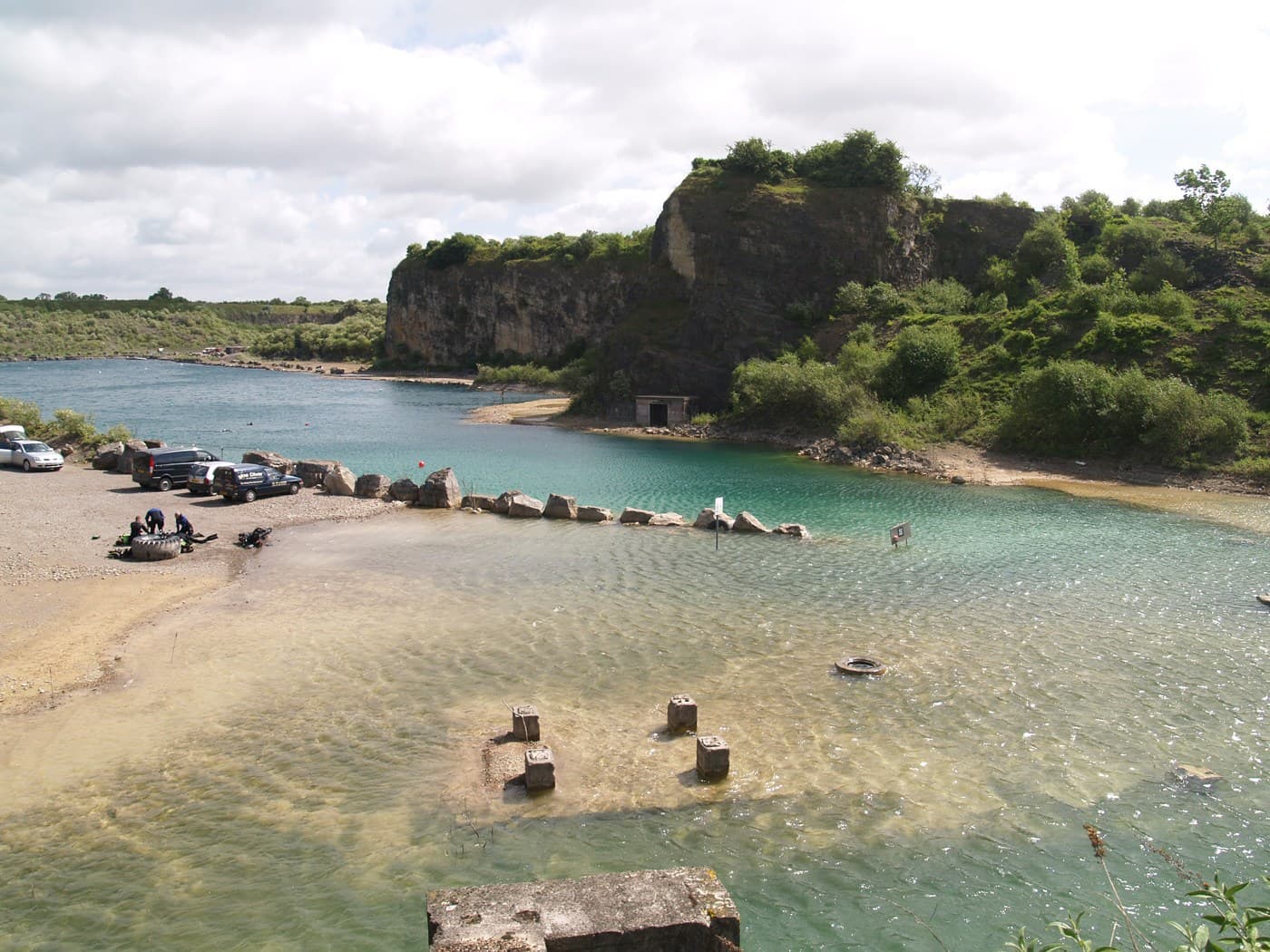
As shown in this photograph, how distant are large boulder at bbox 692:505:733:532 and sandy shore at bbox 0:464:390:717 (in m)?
13.0

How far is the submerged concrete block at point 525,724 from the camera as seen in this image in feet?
49.2

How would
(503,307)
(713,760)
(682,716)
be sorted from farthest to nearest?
(503,307) < (682,716) < (713,760)

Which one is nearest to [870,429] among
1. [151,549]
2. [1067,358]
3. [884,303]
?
[1067,358]

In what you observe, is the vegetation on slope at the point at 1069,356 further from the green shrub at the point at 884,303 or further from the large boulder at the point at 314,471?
the large boulder at the point at 314,471

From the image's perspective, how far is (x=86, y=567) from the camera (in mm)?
25938

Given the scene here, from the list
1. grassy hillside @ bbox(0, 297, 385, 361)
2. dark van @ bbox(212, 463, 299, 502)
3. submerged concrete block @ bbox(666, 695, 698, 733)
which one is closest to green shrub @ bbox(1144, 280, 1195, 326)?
submerged concrete block @ bbox(666, 695, 698, 733)

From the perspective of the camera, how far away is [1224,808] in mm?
12930

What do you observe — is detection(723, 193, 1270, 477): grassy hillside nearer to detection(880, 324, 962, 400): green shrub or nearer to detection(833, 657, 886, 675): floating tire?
detection(880, 324, 962, 400): green shrub

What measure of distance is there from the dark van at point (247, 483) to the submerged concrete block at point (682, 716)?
89.6 ft

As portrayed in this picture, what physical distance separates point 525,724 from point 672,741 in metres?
2.51

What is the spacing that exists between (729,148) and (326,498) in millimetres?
58308

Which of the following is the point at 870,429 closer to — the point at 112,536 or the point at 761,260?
the point at 761,260

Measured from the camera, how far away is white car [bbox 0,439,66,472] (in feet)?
141

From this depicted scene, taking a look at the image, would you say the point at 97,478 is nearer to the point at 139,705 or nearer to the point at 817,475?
the point at 139,705
